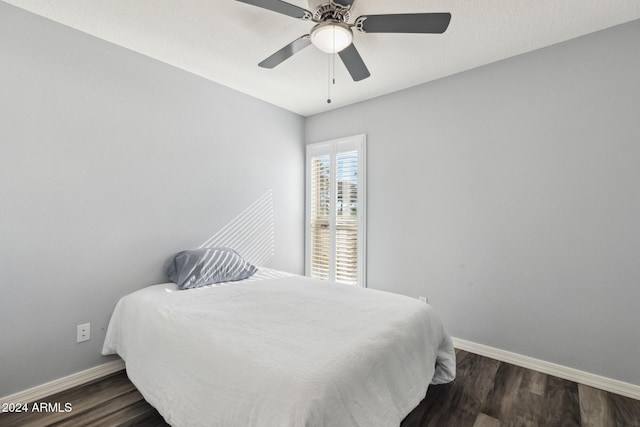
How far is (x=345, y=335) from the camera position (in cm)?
151

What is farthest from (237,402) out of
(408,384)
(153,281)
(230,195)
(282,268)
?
(282,268)

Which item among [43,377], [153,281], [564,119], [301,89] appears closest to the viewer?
[43,377]

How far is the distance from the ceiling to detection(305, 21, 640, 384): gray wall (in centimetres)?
25

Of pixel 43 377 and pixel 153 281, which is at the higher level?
pixel 153 281

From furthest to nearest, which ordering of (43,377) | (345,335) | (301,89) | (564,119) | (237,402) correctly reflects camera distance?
(301,89)
(564,119)
(43,377)
(345,335)
(237,402)

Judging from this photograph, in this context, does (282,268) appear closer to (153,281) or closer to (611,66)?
(153,281)

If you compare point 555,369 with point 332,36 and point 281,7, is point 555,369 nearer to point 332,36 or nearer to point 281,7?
point 332,36

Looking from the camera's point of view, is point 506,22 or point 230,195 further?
point 230,195

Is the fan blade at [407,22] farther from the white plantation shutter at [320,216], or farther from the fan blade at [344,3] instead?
the white plantation shutter at [320,216]

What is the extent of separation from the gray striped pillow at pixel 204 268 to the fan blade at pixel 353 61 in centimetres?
188

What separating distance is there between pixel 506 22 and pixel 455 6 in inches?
17.5

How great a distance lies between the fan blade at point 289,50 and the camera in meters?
1.85

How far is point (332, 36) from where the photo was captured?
5.73 ft

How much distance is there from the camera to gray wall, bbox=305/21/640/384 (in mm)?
2070
